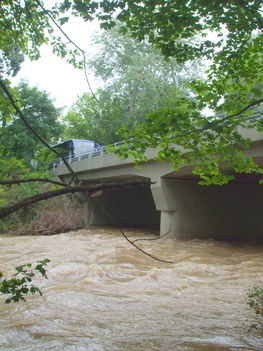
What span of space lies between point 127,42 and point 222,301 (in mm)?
29650

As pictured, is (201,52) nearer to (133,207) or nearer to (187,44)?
(187,44)

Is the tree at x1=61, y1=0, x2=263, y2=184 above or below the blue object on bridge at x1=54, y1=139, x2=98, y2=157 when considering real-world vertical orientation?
below

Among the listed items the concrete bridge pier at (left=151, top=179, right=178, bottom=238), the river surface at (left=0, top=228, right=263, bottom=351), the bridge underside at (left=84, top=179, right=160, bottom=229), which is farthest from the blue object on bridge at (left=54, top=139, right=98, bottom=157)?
the river surface at (left=0, top=228, right=263, bottom=351)

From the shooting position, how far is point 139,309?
6.14 m

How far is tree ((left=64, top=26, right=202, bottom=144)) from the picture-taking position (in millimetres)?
31375

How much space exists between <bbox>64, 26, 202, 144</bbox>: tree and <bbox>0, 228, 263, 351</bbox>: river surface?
2098 centimetres

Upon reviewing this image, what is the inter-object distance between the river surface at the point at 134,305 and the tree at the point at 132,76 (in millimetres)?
20981

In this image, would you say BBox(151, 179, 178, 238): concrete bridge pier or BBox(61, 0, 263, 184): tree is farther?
BBox(151, 179, 178, 238): concrete bridge pier

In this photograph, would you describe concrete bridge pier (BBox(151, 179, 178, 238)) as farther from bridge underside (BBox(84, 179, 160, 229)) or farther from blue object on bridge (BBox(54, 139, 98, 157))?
blue object on bridge (BBox(54, 139, 98, 157))

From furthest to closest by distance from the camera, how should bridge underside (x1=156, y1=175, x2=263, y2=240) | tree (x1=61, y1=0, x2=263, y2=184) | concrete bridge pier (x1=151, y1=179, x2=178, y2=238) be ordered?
1. bridge underside (x1=156, y1=175, x2=263, y2=240)
2. concrete bridge pier (x1=151, y1=179, x2=178, y2=238)
3. tree (x1=61, y1=0, x2=263, y2=184)

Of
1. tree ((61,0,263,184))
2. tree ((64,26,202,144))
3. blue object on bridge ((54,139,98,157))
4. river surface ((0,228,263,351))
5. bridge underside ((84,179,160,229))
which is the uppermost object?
tree ((64,26,202,144))

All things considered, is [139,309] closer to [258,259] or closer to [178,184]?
[258,259]

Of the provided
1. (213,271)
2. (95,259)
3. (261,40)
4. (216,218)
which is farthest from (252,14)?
(216,218)

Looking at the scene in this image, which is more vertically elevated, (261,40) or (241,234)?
(261,40)
